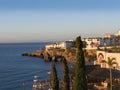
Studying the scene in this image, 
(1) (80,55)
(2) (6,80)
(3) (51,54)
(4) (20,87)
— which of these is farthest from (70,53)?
(1) (80,55)

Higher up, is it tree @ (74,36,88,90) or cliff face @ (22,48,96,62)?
tree @ (74,36,88,90)

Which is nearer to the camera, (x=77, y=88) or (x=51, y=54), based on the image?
(x=77, y=88)

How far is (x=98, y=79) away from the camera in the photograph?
170ft

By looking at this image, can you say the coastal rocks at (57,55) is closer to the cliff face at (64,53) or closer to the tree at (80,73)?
the cliff face at (64,53)

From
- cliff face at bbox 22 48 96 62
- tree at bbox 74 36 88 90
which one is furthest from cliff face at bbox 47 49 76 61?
tree at bbox 74 36 88 90

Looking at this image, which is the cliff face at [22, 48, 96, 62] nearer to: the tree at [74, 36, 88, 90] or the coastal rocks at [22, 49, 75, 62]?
the coastal rocks at [22, 49, 75, 62]

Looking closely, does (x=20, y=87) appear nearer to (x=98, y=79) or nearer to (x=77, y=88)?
(x=98, y=79)

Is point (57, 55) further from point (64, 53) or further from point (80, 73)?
point (80, 73)

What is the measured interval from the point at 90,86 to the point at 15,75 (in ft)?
118

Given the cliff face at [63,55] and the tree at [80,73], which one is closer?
the tree at [80,73]

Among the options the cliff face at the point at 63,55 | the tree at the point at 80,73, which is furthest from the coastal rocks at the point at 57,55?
the tree at the point at 80,73

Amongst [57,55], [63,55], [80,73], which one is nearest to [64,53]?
[63,55]

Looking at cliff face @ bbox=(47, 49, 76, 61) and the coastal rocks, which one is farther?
the coastal rocks

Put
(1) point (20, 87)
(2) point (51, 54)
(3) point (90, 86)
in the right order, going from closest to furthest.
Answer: (3) point (90, 86)
(1) point (20, 87)
(2) point (51, 54)
